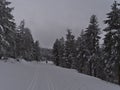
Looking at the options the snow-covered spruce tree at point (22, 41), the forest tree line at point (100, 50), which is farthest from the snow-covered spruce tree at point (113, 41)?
the snow-covered spruce tree at point (22, 41)

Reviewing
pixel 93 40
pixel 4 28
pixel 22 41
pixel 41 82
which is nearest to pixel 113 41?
pixel 93 40

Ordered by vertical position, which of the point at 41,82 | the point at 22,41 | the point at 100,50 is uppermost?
the point at 22,41

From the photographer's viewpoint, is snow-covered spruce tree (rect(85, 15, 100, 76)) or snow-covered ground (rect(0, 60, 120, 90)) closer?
snow-covered ground (rect(0, 60, 120, 90))

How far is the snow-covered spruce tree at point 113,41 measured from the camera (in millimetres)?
28328

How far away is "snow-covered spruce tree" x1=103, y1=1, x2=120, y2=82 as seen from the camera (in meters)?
28.3

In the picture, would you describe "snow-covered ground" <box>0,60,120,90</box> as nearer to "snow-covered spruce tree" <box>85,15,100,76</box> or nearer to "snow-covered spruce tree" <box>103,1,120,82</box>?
"snow-covered spruce tree" <box>103,1,120,82</box>

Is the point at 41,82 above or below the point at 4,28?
below

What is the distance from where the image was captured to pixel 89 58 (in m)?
41.5

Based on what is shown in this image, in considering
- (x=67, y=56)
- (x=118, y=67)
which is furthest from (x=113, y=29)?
(x=67, y=56)

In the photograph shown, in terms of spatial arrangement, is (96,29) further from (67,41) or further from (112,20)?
(67,41)

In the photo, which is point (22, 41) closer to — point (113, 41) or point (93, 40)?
point (93, 40)

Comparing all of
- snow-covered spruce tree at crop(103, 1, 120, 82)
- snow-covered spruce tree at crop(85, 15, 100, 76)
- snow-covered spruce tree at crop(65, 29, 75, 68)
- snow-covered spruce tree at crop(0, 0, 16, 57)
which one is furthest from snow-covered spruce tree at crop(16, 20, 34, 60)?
snow-covered spruce tree at crop(103, 1, 120, 82)

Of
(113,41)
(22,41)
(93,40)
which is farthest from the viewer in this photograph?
(22,41)

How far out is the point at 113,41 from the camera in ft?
95.0
